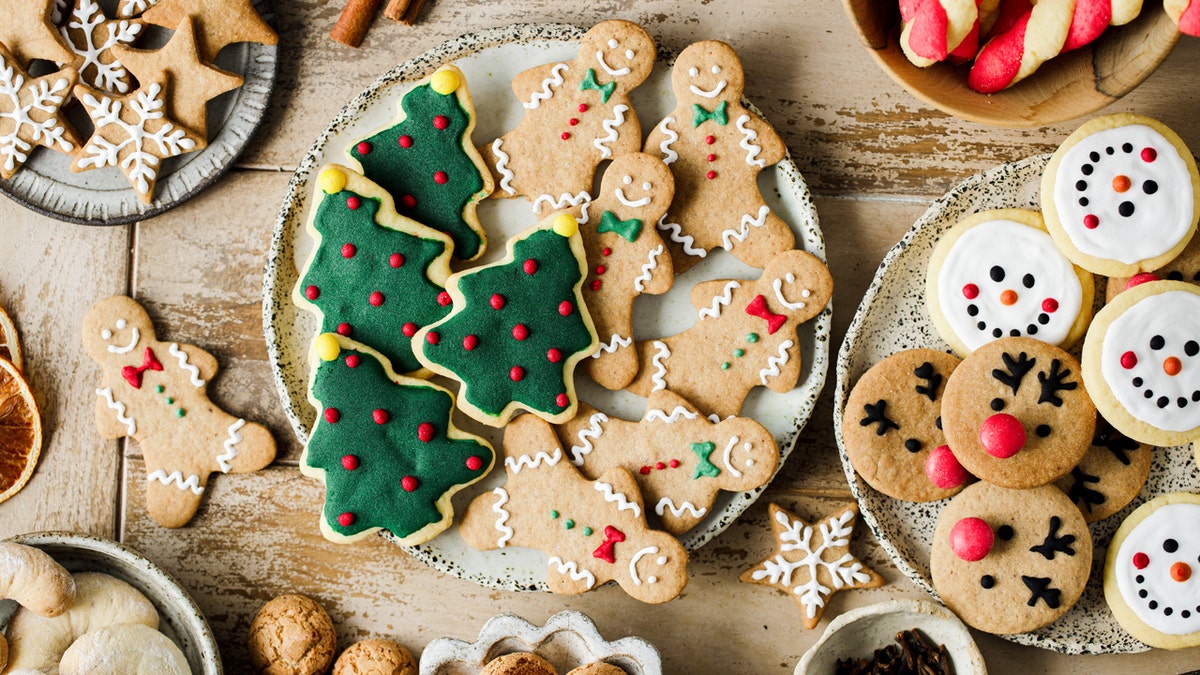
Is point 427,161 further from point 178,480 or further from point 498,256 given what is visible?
point 178,480

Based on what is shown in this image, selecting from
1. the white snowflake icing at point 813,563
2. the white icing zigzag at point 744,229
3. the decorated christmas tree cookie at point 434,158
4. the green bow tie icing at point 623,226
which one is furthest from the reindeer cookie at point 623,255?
the white snowflake icing at point 813,563

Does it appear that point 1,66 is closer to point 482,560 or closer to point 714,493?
point 482,560

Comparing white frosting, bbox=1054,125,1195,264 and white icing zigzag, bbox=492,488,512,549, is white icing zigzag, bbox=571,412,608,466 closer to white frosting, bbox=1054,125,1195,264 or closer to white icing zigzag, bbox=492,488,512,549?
white icing zigzag, bbox=492,488,512,549

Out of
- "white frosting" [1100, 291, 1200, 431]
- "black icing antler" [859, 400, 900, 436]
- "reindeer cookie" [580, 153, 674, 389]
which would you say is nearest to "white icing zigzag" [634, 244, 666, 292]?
"reindeer cookie" [580, 153, 674, 389]

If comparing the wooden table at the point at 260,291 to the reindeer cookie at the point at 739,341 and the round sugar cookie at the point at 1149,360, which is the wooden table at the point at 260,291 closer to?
the reindeer cookie at the point at 739,341

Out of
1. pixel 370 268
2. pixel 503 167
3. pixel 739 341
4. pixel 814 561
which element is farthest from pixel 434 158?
pixel 814 561

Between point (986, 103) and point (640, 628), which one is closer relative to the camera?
point (986, 103)

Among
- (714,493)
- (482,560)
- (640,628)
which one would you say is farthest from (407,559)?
(714,493)
